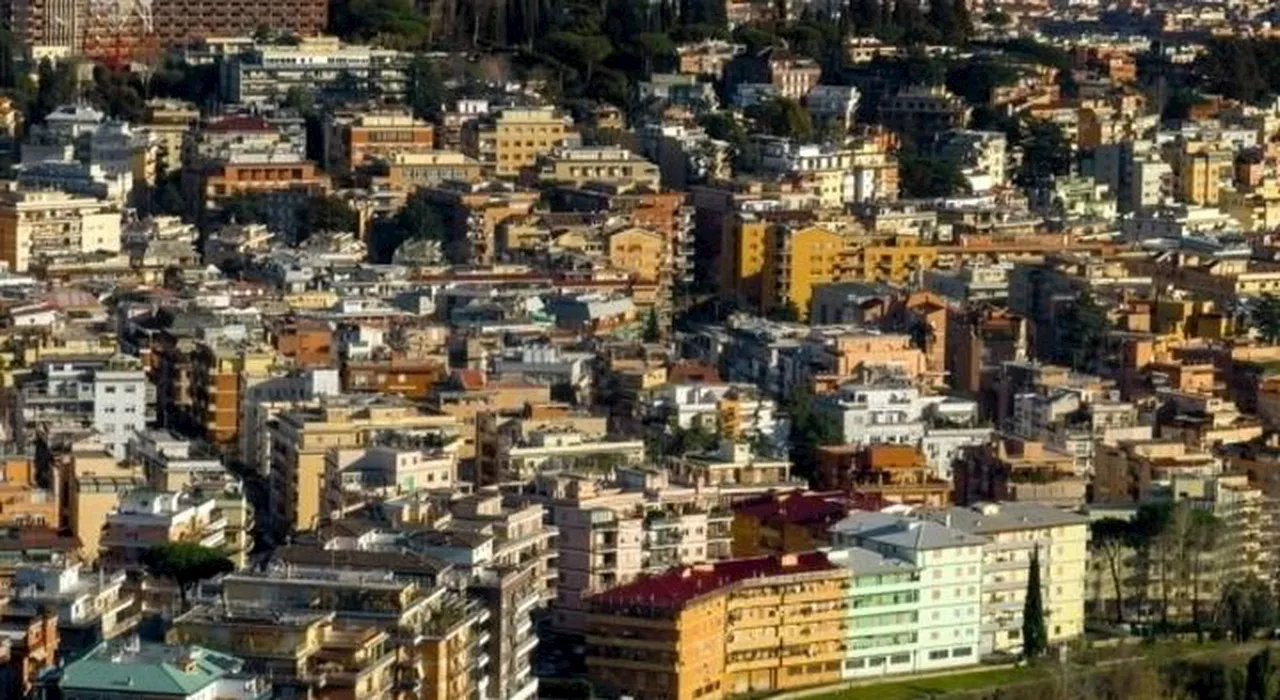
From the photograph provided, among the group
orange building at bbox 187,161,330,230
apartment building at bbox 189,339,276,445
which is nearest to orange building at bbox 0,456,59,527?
apartment building at bbox 189,339,276,445

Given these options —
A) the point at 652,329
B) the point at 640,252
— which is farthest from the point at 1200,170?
the point at 652,329

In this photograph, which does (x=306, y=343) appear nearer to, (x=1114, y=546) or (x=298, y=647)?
(x=1114, y=546)

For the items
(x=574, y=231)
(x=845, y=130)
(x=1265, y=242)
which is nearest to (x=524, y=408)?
(x=574, y=231)

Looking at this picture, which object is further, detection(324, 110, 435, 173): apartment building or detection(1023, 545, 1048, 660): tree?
detection(324, 110, 435, 173): apartment building

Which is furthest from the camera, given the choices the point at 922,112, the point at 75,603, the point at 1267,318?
the point at 922,112

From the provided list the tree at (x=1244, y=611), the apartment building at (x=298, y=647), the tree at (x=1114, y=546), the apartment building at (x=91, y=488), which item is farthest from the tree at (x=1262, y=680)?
the apartment building at (x=91, y=488)

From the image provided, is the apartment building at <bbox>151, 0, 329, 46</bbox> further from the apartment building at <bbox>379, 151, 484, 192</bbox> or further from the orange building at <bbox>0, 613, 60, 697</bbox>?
the orange building at <bbox>0, 613, 60, 697</bbox>
